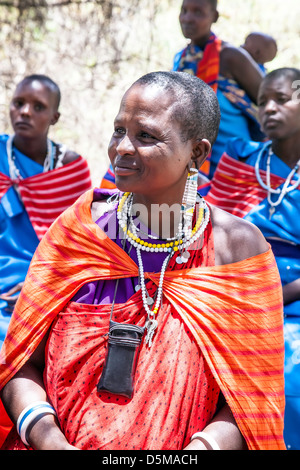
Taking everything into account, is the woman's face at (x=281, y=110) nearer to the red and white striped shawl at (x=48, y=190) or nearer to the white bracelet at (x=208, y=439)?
the red and white striped shawl at (x=48, y=190)

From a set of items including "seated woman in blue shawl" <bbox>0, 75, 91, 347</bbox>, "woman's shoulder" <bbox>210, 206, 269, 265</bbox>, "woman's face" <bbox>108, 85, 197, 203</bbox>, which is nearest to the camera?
"woman's face" <bbox>108, 85, 197, 203</bbox>

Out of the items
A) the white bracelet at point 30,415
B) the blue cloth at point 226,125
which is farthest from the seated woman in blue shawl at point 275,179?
the white bracelet at point 30,415

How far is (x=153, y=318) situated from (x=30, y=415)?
484 millimetres

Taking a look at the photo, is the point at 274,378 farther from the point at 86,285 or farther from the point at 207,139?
the point at 207,139

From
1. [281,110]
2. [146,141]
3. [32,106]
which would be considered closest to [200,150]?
[146,141]

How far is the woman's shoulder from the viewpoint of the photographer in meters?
2.01

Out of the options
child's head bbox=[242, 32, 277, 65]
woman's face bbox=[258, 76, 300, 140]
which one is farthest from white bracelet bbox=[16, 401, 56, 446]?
child's head bbox=[242, 32, 277, 65]

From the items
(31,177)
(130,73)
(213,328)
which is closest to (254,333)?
(213,328)

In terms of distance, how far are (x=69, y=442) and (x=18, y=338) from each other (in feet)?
1.25

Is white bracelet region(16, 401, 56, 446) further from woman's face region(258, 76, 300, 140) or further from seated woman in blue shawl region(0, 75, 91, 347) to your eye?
woman's face region(258, 76, 300, 140)

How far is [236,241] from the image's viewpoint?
6.64 feet

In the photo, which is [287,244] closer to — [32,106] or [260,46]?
[32,106]

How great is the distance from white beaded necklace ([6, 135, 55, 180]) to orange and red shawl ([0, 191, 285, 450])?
1.91 meters

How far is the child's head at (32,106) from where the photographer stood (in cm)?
405
